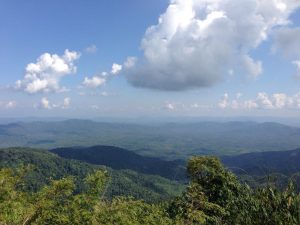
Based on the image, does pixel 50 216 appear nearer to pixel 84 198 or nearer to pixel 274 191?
pixel 84 198

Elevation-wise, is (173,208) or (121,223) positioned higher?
(121,223)

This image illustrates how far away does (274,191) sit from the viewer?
40.5 ft

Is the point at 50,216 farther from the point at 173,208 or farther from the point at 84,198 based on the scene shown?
the point at 173,208

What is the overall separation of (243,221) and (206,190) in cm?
3778

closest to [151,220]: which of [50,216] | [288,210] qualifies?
[50,216]

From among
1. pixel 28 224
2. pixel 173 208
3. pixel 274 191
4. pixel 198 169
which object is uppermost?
pixel 274 191

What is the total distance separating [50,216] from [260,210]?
9.25 metres

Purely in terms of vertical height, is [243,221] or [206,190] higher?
[243,221]

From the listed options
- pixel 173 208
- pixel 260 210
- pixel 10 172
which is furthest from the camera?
pixel 173 208

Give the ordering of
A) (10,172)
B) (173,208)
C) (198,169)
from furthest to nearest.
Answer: (198,169)
(173,208)
(10,172)

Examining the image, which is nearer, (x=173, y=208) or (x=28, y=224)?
(x=28, y=224)

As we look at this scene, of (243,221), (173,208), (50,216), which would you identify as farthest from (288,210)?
(173,208)

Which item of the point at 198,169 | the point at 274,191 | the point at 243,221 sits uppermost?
the point at 274,191

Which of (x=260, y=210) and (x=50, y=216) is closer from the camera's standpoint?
(x=260, y=210)
